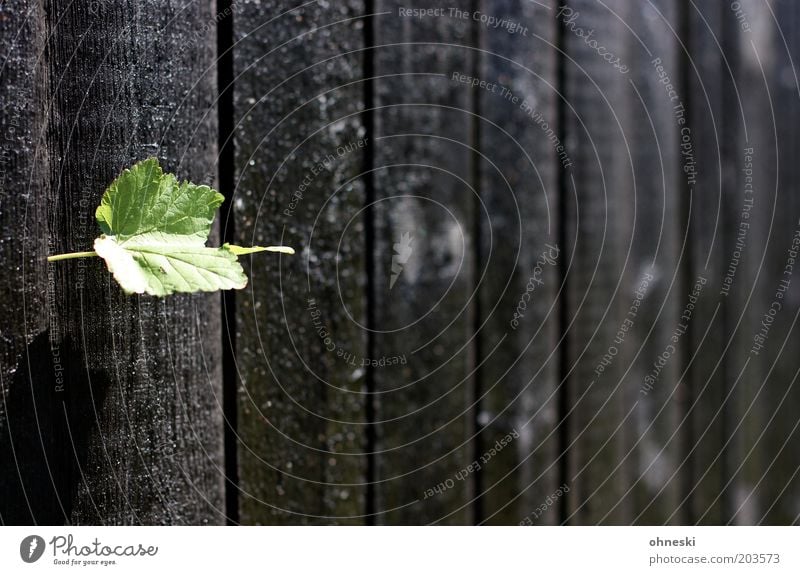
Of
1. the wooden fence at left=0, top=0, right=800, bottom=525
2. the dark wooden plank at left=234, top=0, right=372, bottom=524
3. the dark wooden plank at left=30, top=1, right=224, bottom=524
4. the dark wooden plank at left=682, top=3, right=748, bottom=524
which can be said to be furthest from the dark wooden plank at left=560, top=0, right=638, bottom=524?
the dark wooden plank at left=30, top=1, right=224, bottom=524

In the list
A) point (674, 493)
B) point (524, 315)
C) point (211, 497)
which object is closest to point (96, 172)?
point (211, 497)

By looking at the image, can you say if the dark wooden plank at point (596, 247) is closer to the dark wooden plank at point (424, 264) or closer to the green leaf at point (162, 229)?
the dark wooden plank at point (424, 264)

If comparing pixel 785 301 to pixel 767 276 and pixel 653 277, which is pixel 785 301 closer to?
pixel 767 276

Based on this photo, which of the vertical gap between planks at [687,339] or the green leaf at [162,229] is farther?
the vertical gap between planks at [687,339]

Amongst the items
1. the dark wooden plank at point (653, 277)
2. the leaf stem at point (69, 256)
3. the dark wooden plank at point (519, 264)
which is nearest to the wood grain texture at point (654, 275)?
the dark wooden plank at point (653, 277)

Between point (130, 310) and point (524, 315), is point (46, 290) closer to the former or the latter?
point (130, 310)

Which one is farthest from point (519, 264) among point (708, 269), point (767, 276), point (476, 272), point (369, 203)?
point (767, 276)
